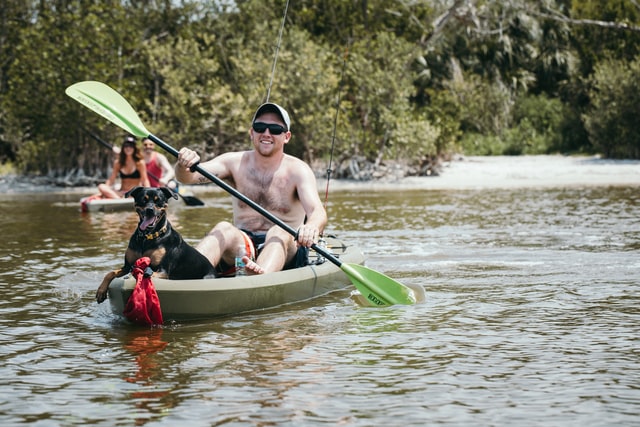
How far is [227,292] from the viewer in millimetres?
7211

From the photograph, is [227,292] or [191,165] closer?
[227,292]

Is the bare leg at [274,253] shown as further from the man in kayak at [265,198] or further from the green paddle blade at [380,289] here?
the green paddle blade at [380,289]

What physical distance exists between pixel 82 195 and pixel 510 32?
16.2 m

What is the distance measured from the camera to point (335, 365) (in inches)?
233

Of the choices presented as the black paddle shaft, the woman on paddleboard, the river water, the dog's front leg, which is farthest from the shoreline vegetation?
the dog's front leg

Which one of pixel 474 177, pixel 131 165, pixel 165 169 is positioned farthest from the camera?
pixel 474 177

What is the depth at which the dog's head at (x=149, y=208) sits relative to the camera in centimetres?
693

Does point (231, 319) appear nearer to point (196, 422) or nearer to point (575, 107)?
point (196, 422)

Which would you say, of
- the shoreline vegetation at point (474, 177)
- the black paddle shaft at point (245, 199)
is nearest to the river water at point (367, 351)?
the black paddle shaft at point (245, 199)

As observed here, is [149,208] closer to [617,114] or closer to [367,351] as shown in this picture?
[367,351]

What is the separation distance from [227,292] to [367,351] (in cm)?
132

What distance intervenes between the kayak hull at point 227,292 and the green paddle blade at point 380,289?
0.34m

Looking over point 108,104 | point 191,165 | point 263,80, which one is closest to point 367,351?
point 191,165

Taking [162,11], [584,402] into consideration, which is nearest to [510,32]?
[162,11]
